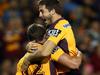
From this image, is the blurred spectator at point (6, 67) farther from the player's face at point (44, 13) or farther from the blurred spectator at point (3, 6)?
the player's face at point (44, 13)

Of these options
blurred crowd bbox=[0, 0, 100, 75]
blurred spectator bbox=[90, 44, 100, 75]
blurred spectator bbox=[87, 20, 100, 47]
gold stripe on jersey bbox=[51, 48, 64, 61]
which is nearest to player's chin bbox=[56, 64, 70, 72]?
gold stripe on jersey bbox=[51, 48, 64, 61]

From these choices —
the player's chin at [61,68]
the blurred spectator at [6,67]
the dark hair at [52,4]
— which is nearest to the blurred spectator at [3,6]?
the blurred spectator at [6,67]

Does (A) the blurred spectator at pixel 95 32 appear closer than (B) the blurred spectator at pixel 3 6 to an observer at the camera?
Yes

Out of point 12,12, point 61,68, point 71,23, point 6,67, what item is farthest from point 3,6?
point 61,68

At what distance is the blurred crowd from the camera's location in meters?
10.8

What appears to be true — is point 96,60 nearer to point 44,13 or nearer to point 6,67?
point 6,67

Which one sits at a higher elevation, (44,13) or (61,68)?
(44,13)

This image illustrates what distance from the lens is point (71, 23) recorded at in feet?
39.0

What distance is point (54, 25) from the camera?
5.90 m

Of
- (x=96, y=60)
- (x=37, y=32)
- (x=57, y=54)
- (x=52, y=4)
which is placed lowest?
(x=57, y=54)

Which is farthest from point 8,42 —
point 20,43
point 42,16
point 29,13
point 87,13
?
point 42,16

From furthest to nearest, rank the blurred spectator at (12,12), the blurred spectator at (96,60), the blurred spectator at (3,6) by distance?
the blurred spectator at (3,6) < the blurred spectator at (12,12) < the blurred spectator at (96,60)

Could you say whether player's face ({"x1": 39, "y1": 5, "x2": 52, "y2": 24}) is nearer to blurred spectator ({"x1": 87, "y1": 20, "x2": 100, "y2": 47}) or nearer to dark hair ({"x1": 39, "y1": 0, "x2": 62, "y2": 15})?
dark hair ({"x1": 39, "y1": 0, "x2": 62, "y2": 15})

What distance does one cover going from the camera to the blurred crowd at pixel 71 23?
10.8 meters
